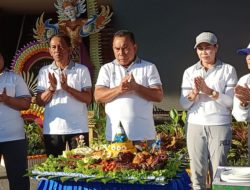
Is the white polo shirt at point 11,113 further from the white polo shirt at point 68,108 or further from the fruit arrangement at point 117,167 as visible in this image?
the fruit arrangement at point 117,167

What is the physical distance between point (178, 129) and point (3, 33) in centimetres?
594

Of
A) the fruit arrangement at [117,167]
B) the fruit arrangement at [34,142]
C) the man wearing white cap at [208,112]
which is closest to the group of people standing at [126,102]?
the man wearing white cap at [208,112]

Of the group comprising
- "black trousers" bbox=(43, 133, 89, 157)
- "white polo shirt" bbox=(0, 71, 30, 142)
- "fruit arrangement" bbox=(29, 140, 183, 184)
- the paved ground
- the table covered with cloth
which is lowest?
the paved ground

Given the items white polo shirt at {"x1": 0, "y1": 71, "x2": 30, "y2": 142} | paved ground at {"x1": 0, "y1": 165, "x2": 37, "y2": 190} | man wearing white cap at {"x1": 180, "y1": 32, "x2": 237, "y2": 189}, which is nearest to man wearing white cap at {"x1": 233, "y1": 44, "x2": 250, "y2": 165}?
man wearing white cap at {"x1": 180, "y1": 32, "x2": 237, "y2": 189}

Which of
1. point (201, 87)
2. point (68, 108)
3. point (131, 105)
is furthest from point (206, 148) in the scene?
point (68, 108)

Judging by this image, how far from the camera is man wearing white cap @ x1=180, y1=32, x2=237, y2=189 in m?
→ 4.22

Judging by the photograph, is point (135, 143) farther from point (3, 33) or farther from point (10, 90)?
point (3, 33)

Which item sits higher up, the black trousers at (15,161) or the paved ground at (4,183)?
the black trousers at (15,161)

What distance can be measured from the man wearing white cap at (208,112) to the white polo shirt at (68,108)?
3.12ft

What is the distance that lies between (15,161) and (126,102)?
1.14m

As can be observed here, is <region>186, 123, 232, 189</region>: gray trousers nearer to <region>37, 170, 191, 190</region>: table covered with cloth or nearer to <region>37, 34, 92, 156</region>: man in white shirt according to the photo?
<region>37, 170, 191, 190</region>: table covered with cloth

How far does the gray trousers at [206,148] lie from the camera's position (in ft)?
13.9

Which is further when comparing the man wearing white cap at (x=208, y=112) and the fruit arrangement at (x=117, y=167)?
the man wearing white cap at (x=208, y=112)

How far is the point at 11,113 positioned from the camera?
438 cm
